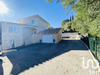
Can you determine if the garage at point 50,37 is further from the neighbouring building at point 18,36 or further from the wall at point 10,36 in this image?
the wall at point 10,36

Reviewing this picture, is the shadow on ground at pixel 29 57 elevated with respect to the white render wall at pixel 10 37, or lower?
lower

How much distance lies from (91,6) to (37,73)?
5.78 m

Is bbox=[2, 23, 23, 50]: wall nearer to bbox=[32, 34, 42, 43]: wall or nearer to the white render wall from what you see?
the white render wall

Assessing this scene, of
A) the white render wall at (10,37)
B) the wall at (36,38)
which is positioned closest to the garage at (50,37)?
the wall at (36,38)

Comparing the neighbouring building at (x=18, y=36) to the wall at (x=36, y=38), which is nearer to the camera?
the neighbouring building at (x=18, y=36)

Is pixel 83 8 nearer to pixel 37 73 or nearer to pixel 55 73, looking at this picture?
Answer: pixel 55 73

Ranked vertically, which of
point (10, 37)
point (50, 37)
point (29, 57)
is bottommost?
point (29, 57)

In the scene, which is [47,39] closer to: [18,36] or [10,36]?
[18,36]

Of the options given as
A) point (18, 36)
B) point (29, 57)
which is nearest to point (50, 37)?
point (18, 36)

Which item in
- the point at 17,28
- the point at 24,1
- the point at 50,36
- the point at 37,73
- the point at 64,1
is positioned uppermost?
the point at 24,1

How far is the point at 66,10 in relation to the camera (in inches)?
214

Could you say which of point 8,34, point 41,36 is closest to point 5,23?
point 8,34

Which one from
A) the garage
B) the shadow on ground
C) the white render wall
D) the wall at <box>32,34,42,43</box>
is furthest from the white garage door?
the shadow on ground

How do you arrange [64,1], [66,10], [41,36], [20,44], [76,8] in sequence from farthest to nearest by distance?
[41,36], [20,44], [66,10], [64,1], [76,8]
